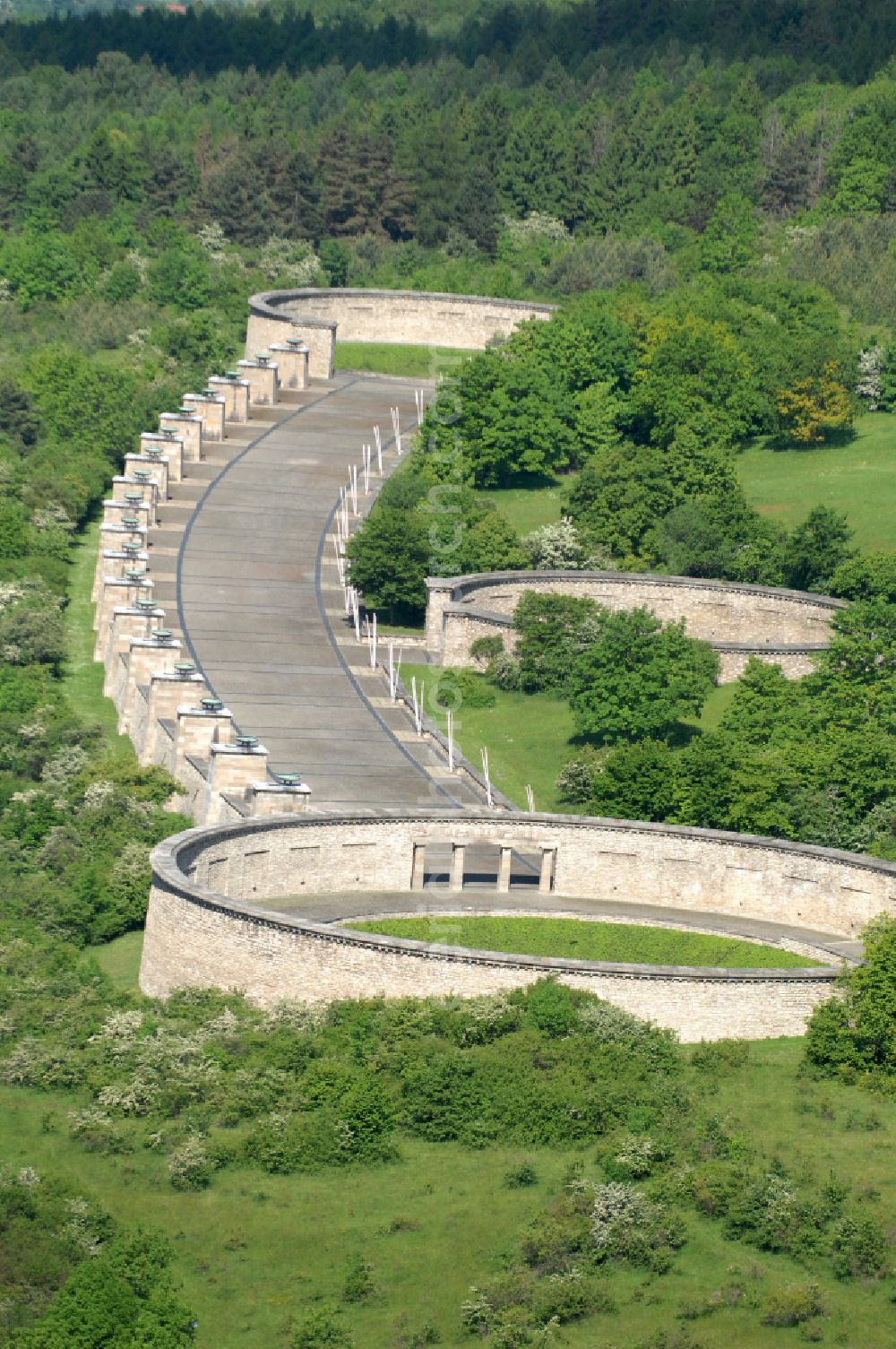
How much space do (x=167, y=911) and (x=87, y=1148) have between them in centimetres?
1030

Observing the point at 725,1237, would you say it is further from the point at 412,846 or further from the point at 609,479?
the point at 609,479

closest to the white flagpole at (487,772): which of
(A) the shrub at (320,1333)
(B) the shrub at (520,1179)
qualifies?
(B) the shrub at (520,1179)

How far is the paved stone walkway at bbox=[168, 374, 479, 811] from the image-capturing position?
110 metres

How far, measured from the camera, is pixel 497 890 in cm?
9944

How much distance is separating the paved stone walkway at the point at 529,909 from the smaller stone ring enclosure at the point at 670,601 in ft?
82.9

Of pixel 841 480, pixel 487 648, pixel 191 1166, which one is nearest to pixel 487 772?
pixel 487 648

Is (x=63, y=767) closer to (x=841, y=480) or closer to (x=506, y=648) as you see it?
(x=506, y=648)

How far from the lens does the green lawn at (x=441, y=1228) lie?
75.8 meters

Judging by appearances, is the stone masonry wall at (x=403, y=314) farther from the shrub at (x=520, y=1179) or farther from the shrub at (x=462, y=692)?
the shrub at (x=520, y=1179)

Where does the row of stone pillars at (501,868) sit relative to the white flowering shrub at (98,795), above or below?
above

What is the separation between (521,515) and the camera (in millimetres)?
139125

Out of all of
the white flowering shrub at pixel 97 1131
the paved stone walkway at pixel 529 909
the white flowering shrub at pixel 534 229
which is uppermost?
the white flowering shrub at pixel 534 229

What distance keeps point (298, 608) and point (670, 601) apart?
47.8 ft

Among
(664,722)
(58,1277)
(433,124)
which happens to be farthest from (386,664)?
(433,124)
